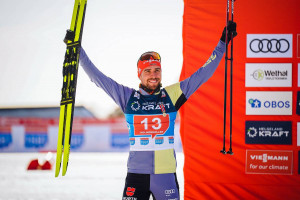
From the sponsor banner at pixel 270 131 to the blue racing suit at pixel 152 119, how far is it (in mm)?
1641

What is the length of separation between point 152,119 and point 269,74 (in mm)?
2082

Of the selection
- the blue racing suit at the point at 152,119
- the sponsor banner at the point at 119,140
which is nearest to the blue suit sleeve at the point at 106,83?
the blue racing suit at the point at 152,119

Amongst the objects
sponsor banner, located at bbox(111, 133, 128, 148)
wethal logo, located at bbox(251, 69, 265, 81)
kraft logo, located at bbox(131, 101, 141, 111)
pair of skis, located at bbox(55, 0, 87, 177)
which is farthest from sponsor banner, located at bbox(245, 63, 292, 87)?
sponsor banner, located at bbox(111, 133, 128, 148)

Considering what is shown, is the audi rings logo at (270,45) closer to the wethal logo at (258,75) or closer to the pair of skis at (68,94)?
the wethal logo at (258,75)

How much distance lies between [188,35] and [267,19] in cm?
95

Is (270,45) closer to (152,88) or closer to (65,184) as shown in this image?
(152,88)

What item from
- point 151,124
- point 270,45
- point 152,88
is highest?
point 270,45

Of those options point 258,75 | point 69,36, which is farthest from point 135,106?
point 258,75

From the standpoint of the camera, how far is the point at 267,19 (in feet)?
13.0

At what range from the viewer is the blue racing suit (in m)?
2.38

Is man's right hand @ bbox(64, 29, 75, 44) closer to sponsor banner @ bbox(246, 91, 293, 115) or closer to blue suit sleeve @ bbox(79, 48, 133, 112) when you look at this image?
blue suit sleeve @ bbox(79, 48, 133, 112)

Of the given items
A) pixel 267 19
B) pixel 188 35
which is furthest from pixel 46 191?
pixel 267 19

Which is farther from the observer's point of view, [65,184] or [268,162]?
[65,184]

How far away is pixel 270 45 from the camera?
13.0 ft
